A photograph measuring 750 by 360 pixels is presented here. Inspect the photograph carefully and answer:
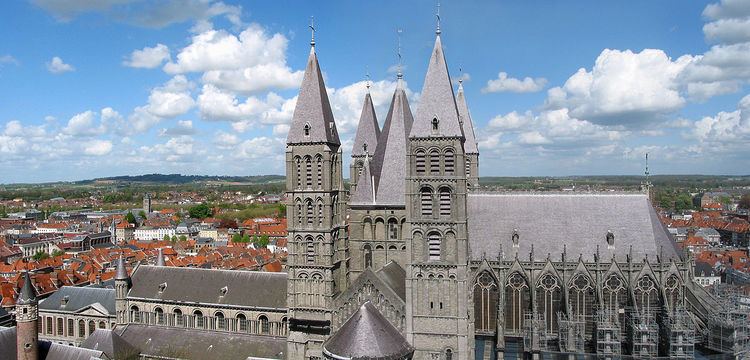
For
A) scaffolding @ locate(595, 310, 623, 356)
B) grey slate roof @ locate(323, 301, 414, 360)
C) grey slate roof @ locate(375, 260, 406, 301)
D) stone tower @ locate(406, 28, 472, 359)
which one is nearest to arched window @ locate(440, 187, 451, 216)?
stone tower @ locate(406, 28, 472, 359)

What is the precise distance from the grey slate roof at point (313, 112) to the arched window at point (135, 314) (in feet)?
75.8

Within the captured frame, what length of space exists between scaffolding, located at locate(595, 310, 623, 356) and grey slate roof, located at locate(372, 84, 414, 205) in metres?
16.3

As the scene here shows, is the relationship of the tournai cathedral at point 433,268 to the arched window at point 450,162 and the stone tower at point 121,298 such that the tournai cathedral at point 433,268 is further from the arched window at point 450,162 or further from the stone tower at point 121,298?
the stone tower at point 121,298

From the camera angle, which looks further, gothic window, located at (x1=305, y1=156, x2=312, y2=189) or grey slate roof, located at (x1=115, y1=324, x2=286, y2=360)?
grey slate roof, located at (x1=115, y1=324, x2=286, y2=360)

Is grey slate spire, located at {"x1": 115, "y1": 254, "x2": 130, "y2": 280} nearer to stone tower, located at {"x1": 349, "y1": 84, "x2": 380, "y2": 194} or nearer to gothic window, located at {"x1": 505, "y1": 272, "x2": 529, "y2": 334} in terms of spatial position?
stone tower, located at {"x1": 349, "y1": 84, "x2": 380, "y2": 194}

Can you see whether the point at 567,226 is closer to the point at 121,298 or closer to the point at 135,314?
the point at 135,314

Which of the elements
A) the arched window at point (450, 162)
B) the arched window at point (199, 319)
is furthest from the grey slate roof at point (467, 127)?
the arched window at point (199, 319)

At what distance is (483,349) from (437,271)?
8861 millimetres

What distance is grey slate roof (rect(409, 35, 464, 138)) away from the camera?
36.1m

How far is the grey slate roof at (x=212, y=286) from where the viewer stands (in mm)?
48656

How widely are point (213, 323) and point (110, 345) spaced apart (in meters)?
8.33

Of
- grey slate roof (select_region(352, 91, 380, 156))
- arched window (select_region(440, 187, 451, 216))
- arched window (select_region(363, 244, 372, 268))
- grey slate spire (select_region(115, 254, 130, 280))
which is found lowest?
grey slate spire (select_region(115, 254, 130, 280))

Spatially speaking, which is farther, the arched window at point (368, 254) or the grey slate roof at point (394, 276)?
the arched window at point (368, 254)

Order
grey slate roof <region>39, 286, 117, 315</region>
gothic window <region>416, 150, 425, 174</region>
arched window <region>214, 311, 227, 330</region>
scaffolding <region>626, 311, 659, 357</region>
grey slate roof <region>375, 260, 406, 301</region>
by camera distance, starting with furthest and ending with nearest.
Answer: grey slate roof <region>39, 286, 117, 315</region> → arched window <region>214, 311, 227, 330</region> → scaffolding <region>626, 311, 659, 357</region> → grey slate roof <region>375, 260, 406, 301</region> → gothic window <region>416, 150, 425, 174</region>
